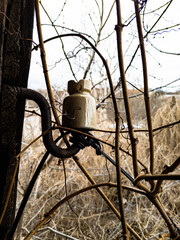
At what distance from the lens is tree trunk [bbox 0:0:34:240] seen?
0.31 m

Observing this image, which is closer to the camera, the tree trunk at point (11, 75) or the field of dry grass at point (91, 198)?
the tree trunk at point (11, 75)

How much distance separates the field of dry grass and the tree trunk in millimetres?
598

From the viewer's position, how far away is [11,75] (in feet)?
1.02

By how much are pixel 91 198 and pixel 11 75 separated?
5.52 feet

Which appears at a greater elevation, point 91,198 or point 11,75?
point 11,75

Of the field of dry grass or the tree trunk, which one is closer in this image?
the tree trunk

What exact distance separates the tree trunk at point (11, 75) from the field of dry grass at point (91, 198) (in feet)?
1.96

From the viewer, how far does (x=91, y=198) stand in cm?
183

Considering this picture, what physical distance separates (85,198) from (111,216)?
0.26m

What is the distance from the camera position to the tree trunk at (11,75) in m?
0.31

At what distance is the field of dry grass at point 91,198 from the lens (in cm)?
136

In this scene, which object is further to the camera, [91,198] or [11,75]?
[91,198]

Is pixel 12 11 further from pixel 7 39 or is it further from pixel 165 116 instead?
pixel 165 116

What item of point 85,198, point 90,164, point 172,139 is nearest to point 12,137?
point 85,198
